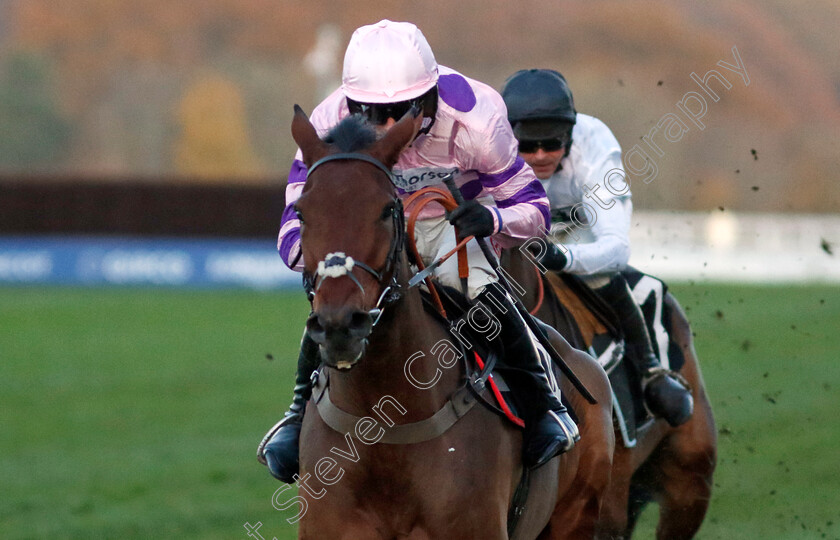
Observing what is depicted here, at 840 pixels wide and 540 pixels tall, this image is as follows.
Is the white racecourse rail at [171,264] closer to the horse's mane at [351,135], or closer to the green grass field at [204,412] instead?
the green grass field at [204,412]

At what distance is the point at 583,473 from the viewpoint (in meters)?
4.64

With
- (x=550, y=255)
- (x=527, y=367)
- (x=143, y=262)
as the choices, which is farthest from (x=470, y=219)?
(x=143, y=262)

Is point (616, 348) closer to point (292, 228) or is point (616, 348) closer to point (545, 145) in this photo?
point (545, 145)

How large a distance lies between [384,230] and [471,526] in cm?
97

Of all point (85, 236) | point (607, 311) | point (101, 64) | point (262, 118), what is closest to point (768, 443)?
point (607, 311)

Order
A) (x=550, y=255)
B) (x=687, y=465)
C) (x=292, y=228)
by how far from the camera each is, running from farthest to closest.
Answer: (x=687, y=465) < (x=550, y=255) < (x=292, y=228)

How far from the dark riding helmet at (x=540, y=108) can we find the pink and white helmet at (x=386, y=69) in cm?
181

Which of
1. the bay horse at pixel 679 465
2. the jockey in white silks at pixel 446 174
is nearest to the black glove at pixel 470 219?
the jockey in white silks at pixel 446 174

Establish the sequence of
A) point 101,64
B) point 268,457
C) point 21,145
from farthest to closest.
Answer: point 101,64 → point 21,145 → point 268,457

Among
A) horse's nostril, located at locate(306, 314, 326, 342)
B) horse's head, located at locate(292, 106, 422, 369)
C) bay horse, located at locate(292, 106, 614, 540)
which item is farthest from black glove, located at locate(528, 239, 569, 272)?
horse's nostril, located at locate(306, 314, 326, 342)

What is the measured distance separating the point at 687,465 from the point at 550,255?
1644 millimetres

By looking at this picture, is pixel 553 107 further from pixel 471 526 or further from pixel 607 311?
pixel 471 526

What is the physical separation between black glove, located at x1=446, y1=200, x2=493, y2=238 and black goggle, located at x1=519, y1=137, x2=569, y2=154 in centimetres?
191

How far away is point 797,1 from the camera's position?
2631 cm
